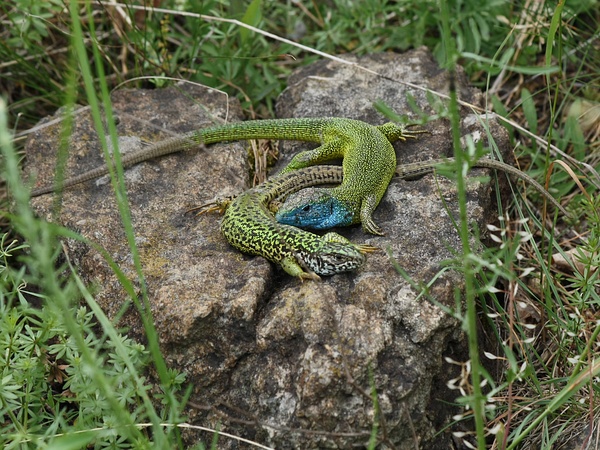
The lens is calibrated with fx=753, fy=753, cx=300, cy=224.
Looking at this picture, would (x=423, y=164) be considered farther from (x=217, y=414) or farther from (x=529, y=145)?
(x=217, y=414)

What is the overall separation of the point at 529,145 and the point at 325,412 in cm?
378

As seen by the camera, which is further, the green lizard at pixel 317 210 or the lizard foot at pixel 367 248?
the green lizard at pixel 317 210

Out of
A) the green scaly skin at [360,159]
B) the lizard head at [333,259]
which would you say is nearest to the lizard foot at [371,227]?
the green scaly skin at [360,159]

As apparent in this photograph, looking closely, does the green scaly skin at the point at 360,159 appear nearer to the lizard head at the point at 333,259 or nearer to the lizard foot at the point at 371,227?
the lizard foot at the point at 371,227

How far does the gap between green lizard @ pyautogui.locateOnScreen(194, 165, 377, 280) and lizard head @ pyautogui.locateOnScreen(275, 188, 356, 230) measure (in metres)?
0.13

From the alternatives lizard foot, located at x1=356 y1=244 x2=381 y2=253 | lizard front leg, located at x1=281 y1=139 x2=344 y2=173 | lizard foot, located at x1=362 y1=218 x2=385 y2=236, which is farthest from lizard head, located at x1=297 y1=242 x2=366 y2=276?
lizard front leg, located at x1=281 y1=139 x2=344 y2=173

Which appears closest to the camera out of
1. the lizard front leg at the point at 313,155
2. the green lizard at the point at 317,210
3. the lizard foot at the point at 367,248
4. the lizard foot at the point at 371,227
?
the lizard foot at the point at 367,248

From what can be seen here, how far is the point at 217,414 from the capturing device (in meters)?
4.14

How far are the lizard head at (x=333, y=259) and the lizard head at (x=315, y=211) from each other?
620 mm

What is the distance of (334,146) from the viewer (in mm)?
5957

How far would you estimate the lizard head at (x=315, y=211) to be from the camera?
522cm

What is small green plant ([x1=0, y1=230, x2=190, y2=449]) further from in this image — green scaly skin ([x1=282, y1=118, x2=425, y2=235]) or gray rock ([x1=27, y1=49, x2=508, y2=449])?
green scaly skin ([x1=282, y1=118, x2=425, y2=235])

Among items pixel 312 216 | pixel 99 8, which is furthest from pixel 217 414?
pixel 99 8

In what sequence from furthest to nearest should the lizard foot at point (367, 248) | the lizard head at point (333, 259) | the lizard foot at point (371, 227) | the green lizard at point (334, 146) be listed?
the green lizard at point (334, 146) → the lizard foot at point (371, 227) → the lizard foot at point (367, 248) → the lizard head at point (333, 259)
